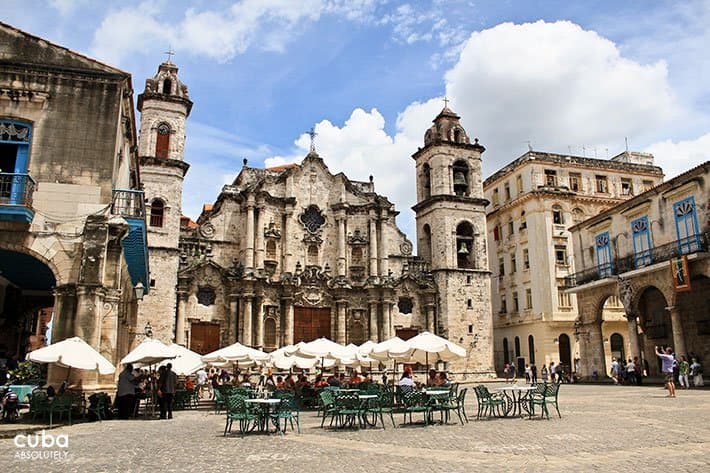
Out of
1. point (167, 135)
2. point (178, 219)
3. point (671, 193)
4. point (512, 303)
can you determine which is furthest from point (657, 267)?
point (167, 135)

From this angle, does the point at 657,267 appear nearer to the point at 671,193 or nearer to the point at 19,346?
the point at 671,193

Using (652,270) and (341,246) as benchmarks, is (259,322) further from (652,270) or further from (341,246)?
(652,270)

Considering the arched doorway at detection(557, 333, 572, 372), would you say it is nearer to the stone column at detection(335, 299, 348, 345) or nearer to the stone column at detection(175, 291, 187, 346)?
→ the stone column at detection(335, 299, 348, 345)

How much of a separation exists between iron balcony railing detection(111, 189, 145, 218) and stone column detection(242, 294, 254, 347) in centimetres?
1705

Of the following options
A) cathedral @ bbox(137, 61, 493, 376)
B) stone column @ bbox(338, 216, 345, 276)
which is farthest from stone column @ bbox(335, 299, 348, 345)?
stone column @ bbox(338, 216, 345, 276)

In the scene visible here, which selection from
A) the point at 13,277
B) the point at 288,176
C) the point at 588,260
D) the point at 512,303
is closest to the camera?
the point at 13,277

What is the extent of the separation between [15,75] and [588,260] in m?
28.0

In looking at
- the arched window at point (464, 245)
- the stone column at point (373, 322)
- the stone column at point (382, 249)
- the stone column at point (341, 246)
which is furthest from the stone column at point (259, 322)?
the arched window at point (464, 245)

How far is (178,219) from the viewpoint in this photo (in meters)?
32.6

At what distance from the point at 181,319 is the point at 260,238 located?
6583 mm

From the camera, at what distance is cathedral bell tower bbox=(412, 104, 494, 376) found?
122 ft

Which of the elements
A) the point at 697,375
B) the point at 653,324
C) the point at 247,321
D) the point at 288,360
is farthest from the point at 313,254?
the point at 697,375

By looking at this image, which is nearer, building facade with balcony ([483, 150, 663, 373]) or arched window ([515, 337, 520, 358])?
building facade with balcony ([483, 150, 663, 373])

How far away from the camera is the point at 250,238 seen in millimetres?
34875
